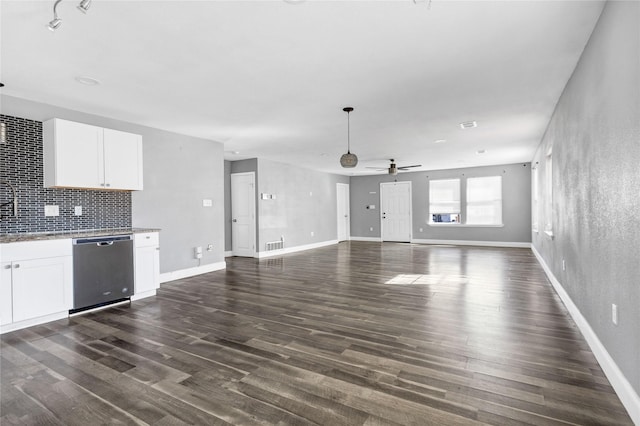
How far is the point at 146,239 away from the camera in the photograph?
4.53 meters

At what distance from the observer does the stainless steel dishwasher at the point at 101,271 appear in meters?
3.76

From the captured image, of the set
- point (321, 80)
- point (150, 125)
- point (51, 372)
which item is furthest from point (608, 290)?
point (150, 125)

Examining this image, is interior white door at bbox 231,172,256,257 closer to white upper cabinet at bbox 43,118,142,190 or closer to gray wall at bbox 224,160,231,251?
gray wall at bbox 224,160,231,251

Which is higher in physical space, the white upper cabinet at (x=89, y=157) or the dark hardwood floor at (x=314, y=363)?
the white upper cabinet at (x=89, y=157)

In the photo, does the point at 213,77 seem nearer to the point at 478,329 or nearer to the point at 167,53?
the point at 167,53

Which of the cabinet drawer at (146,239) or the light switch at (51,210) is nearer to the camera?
the light switch at (51,210)

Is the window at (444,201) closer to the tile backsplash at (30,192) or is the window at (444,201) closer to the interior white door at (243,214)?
the interior white door at (243,214)

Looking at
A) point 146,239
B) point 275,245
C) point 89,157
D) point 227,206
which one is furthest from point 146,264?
point 275,245

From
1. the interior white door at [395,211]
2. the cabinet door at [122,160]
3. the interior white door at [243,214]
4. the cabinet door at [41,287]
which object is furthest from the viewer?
the interior white door at [395,211]

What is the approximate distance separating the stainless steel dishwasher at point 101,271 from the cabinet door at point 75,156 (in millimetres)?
778

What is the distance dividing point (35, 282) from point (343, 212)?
31.6 ft

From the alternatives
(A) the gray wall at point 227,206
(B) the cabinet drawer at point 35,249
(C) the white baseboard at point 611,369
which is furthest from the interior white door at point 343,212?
(B) the cabinet drawer at point 35,249

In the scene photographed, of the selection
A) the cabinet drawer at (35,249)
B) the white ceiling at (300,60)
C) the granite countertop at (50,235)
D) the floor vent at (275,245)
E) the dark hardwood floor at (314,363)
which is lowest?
the dark hardwood floor at (314,363)

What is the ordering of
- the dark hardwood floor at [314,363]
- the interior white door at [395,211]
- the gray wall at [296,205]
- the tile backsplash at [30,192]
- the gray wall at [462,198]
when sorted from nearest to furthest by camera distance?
the dark hardwood floor at [314,363]
the tile backsplash at [30,192]
the gray wall at [296,205]
the gray wall at [462,198]
the interior white door at [395,211]
